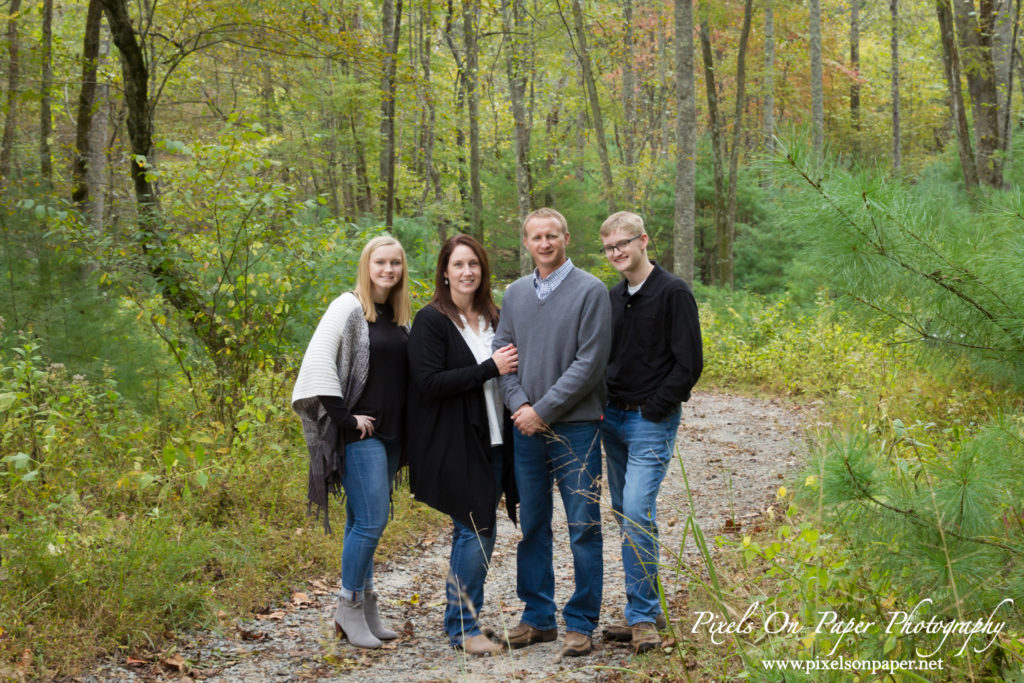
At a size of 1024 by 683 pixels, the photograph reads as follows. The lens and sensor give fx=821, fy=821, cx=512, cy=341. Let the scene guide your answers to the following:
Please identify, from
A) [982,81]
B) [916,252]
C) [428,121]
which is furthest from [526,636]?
[428,121]

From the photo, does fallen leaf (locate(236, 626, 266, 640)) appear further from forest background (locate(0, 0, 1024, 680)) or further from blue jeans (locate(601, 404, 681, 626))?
blue jeans (locate(601, 404, 681, 626))

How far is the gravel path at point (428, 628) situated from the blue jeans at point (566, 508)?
0.25 metres

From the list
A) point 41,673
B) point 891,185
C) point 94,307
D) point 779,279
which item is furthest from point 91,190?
point 779,279

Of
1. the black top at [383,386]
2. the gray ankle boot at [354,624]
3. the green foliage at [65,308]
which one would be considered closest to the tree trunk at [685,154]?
the green foliage at [65,308]

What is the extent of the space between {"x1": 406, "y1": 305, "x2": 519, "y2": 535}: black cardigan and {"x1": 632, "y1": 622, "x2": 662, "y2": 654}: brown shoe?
0.91m

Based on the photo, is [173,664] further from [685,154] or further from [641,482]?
[685,154]

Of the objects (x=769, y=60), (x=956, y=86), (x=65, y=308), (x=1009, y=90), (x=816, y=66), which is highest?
(x=769, y=60)

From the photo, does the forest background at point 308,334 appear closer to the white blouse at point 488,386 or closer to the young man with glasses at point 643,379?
the young man with glasses at point 643,379

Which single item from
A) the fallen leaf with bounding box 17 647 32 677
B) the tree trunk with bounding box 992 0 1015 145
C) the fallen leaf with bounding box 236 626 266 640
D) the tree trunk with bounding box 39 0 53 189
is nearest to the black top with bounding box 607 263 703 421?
the fallen leaf with bounding box 236 626 266 640

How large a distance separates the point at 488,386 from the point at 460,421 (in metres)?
0.24

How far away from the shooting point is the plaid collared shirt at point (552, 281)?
4223 millimetres

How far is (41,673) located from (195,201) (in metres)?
4.57

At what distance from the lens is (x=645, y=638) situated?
163 inches

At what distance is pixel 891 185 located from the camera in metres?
3.13
